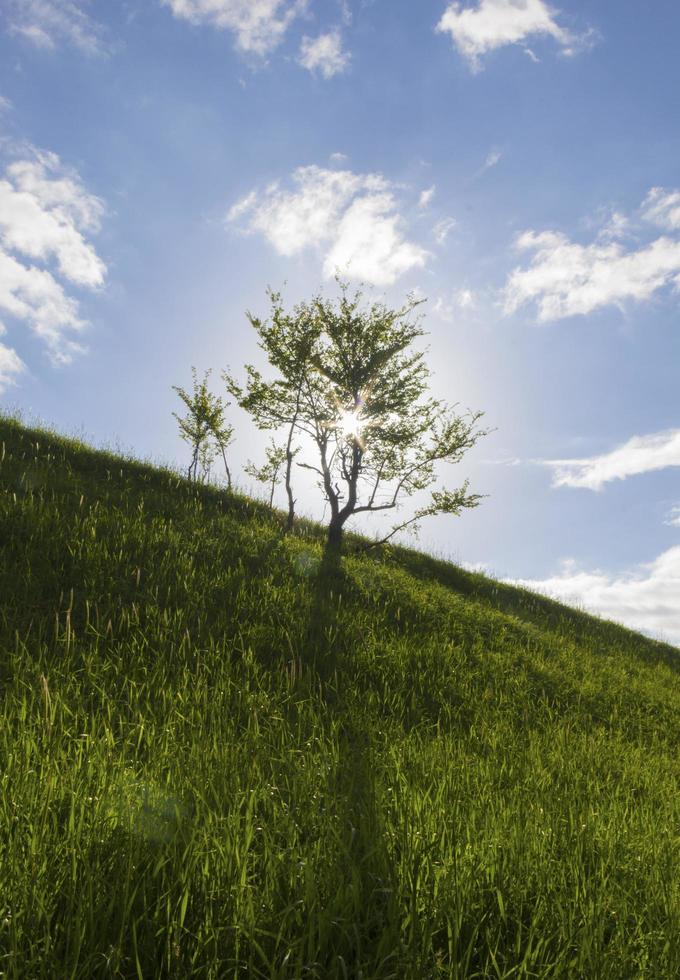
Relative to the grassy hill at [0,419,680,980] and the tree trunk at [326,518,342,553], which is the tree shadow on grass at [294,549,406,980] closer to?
the grassy hill at [0,419,680,980]

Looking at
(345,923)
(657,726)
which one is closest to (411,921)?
(345,923)

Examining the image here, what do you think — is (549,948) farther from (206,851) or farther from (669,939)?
(206,851)

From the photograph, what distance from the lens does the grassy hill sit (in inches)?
78.5

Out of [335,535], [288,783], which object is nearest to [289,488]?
[335,535]

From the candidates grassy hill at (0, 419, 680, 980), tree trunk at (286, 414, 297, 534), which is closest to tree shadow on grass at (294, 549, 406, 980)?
grassy hill at (0, 419, 680, 980)

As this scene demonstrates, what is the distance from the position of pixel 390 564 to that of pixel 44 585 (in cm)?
1060

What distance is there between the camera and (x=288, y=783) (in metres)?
3.36

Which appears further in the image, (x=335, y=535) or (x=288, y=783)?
(x=335, y=535)

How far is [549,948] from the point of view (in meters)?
2.24

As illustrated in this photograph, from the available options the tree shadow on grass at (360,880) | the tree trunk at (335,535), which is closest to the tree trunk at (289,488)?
the tree trunk at (335,535)

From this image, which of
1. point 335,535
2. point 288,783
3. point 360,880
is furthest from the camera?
point 335,535

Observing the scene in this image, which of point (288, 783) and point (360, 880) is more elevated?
point (360, 880)

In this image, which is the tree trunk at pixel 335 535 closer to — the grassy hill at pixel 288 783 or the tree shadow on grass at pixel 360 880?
the grassy hill at pixel 288 783

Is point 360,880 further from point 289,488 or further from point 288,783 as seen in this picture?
point 289,488
